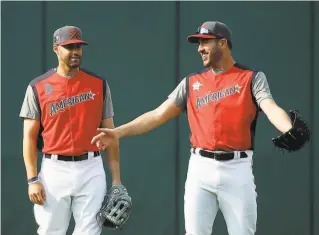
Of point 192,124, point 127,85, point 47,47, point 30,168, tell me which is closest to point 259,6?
point 127,85

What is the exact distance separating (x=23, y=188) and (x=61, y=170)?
216 centimetres

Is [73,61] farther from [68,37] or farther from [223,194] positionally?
[223,194]

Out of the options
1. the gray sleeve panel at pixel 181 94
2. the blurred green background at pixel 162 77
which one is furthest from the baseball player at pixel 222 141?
the blurred green background at pixel 162 77

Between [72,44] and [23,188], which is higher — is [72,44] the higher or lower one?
the higher one

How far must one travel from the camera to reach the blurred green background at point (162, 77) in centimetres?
787

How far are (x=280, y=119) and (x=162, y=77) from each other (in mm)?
2707

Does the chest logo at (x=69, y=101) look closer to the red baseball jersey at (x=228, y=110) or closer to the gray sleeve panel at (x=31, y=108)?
the gray sleeve panel at (x=31, y=108)

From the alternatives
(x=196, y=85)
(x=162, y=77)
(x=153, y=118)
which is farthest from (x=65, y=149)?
(x=162, y=77)

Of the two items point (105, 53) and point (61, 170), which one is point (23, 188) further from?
point (61, 170)

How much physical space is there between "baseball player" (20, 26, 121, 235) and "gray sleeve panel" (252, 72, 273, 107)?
1044mm

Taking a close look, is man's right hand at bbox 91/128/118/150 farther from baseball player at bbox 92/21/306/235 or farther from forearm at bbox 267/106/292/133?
forearm at bbox 267/106/292/133

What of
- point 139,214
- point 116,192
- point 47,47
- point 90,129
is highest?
point 47,47

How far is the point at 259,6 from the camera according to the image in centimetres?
799

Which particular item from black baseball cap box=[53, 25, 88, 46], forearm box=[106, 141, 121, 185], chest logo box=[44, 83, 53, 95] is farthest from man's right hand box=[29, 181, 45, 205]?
black baseball cap box=[53, 25, 88, 46]
